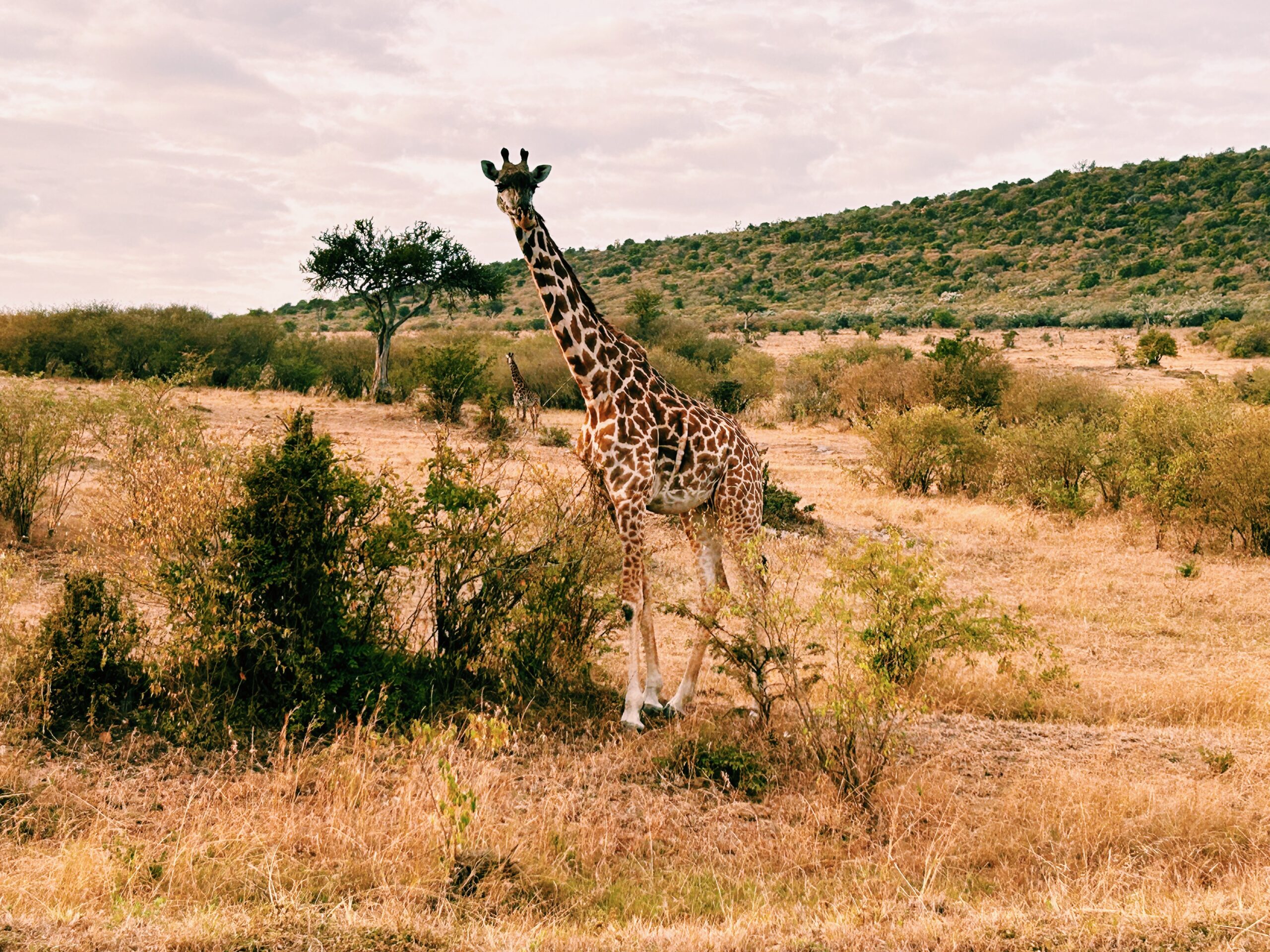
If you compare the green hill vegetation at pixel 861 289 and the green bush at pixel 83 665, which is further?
the green hill vegetation at pixel 861 289

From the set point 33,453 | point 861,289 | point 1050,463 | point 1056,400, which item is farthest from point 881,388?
point 861,289

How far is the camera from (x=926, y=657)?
23.5 ft

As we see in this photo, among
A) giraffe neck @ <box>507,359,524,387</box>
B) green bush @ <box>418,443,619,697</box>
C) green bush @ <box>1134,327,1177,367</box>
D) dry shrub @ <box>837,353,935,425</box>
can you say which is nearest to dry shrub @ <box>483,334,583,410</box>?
giraffe neck @ <box>507,359,524,387</box>

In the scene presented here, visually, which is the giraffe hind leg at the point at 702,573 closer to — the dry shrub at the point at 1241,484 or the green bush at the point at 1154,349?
the dry shrub at the point at 1241,484

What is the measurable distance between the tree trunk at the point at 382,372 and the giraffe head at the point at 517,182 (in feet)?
82.9

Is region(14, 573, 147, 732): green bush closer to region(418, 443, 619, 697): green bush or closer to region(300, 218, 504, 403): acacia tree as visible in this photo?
region(418, 443, 619, 697): green bush

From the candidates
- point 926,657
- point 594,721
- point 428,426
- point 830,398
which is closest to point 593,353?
point 594,721

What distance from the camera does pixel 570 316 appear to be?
771 centimetres

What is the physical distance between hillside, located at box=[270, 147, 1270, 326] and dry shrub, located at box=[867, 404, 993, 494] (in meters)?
38.9

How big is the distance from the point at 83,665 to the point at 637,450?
400 cm

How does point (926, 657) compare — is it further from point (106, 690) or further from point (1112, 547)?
point (1112, 547)

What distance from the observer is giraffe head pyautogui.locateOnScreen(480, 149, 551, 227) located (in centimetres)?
726

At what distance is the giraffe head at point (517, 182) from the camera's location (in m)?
7.26

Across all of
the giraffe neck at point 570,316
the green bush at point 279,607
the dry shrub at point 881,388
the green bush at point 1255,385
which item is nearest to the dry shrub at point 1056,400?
the dry shrub at point 881,388
